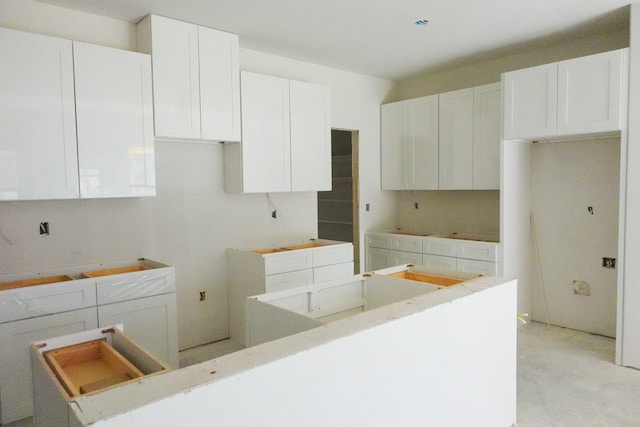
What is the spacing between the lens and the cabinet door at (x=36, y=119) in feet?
8.85

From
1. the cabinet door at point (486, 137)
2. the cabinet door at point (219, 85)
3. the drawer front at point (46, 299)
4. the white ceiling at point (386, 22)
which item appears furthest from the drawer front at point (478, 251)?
the drawer front at point (46, 299)

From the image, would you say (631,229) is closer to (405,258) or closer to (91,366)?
(405,258)

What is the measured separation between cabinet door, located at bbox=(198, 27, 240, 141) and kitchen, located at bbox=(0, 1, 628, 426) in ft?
1.18

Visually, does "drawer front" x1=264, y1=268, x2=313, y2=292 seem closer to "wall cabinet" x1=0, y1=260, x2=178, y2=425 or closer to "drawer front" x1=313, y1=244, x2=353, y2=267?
"drawer front" x1=313, y1=244, x2=353, y2=267

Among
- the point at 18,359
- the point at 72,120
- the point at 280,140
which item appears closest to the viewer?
the point at 18,359

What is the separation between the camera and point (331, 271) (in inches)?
168

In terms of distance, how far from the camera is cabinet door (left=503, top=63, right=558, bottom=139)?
12.1 feet

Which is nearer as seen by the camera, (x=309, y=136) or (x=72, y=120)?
(x=72, y=120)

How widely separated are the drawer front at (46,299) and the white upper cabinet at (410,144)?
3.52 metres

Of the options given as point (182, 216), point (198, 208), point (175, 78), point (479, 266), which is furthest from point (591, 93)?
point (182, 216)

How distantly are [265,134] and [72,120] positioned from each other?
1.58m

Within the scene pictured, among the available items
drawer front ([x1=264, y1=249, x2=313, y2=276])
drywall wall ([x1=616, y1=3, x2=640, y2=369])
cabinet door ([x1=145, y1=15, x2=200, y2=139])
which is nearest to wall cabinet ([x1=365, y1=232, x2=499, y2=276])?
drywall wall ([x1=616, y1=3, x2=640, y2=369])

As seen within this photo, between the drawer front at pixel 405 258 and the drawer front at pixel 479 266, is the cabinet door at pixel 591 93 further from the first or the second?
the drawer front at pixel 405 258

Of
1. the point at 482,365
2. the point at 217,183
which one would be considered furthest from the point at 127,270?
the point at 482,365
